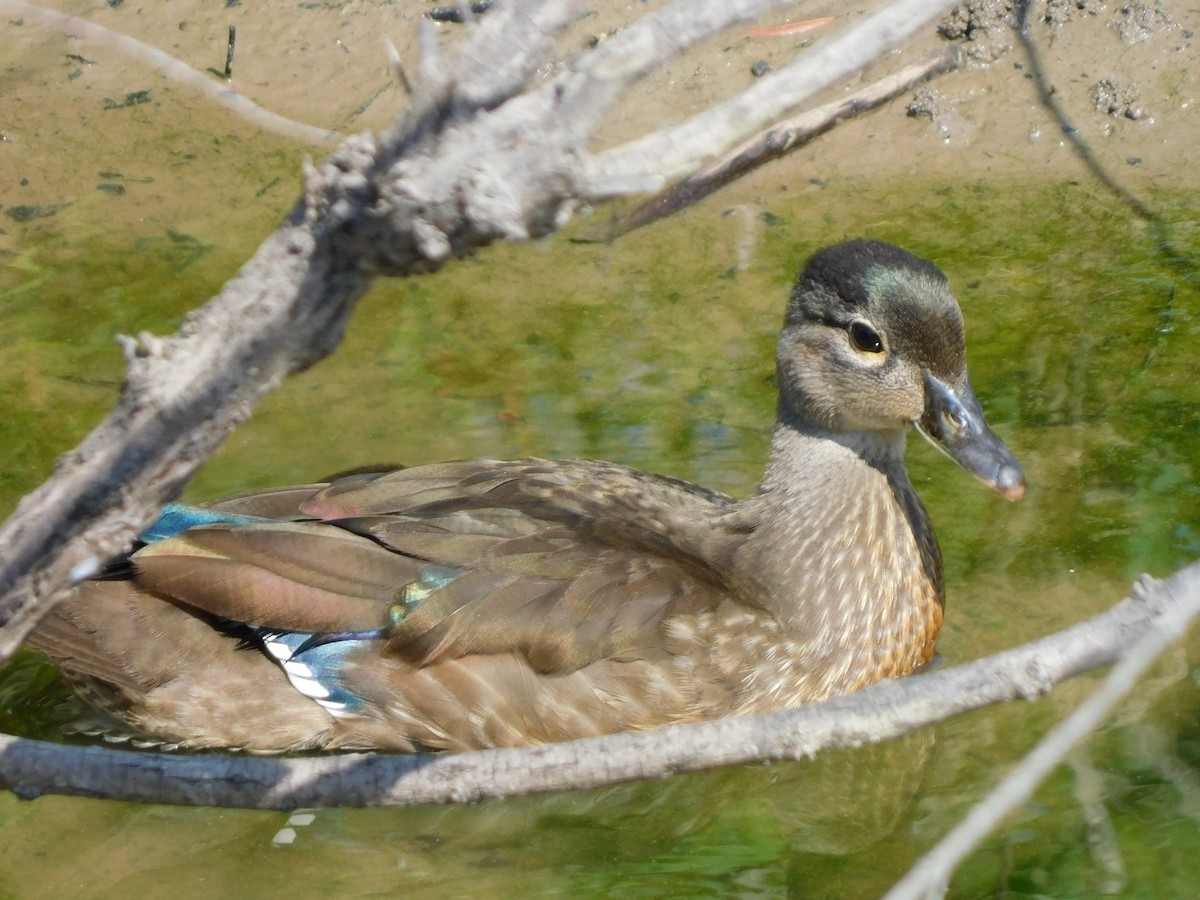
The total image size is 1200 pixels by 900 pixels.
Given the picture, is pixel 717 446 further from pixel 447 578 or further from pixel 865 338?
pixel 447 578

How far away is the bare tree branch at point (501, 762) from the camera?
7.62 feet

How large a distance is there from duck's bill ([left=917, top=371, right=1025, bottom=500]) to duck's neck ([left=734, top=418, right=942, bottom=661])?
36 centimetres

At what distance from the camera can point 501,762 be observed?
2484mm

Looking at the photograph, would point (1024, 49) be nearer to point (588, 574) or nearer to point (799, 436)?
point (799, 436)

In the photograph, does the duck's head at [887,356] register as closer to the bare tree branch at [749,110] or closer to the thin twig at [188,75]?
the thin twig at [188,75]

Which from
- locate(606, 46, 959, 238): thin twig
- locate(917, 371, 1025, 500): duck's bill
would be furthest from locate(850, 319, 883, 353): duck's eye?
locate(606, 46, 959, 238): thin twig

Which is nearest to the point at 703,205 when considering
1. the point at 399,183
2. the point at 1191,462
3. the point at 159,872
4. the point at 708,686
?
the point at 1191,462

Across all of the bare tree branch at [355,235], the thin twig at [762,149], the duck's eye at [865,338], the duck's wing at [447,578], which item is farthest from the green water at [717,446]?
the bare tree branch at [355,235]

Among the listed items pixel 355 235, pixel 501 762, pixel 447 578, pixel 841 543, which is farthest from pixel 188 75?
pixel 841 543

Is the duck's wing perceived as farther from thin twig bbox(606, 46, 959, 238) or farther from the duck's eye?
thin twig bbox(606, 46, 959, 238)

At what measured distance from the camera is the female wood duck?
384 cm

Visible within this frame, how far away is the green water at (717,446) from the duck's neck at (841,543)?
272mm

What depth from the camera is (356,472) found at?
4387mm

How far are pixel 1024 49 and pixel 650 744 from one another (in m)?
4.93
